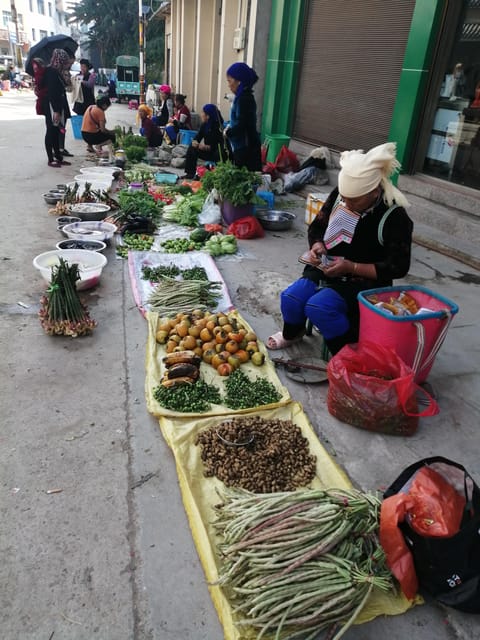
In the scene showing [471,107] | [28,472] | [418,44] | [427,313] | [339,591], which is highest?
[418,44]

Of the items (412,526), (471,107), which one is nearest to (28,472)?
(412,526)

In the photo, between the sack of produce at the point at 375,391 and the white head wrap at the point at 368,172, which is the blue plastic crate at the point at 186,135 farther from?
the sack of produce at the point at 375,391

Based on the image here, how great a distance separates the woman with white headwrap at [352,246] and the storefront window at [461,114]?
3840 millimetres

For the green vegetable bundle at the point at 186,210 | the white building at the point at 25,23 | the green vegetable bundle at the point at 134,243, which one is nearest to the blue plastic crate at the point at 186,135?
the green vegetable bundle at the point at 186,210

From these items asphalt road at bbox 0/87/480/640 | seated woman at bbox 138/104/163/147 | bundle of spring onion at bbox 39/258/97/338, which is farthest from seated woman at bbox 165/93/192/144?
bundle of spring onion at bbox 39/258/97/338

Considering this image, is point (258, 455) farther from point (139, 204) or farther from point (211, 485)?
point (139, 204)

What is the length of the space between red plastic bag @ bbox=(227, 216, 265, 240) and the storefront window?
2.71 meters

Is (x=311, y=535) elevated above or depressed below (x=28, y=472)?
above

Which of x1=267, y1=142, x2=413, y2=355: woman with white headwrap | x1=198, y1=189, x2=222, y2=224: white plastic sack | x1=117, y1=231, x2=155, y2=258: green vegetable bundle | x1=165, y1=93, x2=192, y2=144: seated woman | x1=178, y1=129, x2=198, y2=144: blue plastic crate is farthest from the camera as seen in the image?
x1=165, y1=93, x2=192, y2=144: seated woman

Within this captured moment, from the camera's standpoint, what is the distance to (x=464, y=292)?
480 cm

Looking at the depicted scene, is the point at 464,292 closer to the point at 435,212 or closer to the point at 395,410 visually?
the point at 435,212

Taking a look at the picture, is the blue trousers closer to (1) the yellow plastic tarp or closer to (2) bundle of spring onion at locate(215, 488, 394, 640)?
(1) the yellow plastic tarp

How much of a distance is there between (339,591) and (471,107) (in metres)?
6.26

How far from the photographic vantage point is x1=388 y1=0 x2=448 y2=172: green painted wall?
6027 mm
